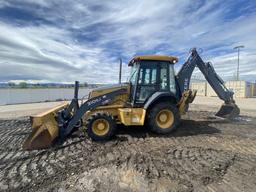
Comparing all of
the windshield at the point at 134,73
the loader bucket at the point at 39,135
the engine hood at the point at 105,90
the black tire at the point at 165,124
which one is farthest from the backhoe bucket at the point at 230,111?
the loader bucket at the point at 39,135

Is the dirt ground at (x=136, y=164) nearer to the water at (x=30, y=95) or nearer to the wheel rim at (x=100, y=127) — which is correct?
the wheel rim at (x=100, y=127)

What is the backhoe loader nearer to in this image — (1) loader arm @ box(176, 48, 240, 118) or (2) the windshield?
(2) the windshield

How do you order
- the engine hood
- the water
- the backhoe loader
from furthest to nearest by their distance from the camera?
1. the water
2. the engine hood
3. the backhoe loader

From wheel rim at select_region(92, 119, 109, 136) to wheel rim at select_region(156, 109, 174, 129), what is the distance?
68.7 inches

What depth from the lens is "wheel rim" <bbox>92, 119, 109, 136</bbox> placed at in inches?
236

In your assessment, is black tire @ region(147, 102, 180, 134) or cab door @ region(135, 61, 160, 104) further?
cab door @ region(135, 61, 160, 104)

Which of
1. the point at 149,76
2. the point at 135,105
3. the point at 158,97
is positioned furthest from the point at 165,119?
the point at 149,76

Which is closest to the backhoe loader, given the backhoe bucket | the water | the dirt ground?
the dirt ground

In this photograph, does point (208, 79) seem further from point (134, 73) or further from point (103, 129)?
point (103, 129)

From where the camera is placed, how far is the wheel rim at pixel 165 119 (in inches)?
261

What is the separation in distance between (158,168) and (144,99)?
2860 millimetres

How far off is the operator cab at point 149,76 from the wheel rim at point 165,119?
722 millimetres

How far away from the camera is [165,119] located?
6711 mm

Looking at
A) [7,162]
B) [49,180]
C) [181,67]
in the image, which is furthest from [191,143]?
[7,162]
